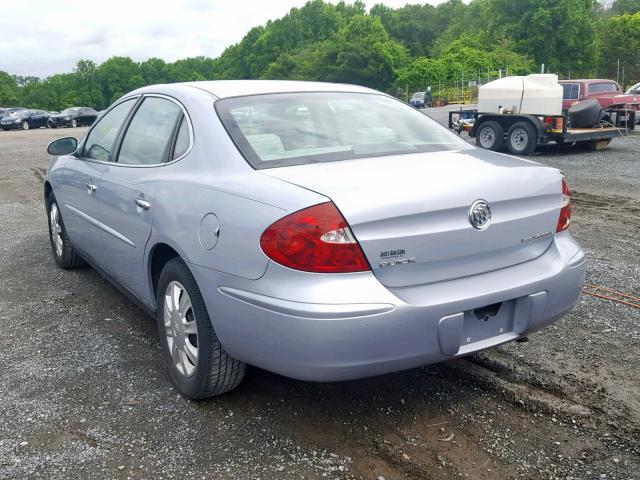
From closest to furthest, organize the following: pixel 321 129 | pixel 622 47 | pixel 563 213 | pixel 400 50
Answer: pixel 563 213 → pixel 321 129 → pixel 622 47 → pixel 400 50

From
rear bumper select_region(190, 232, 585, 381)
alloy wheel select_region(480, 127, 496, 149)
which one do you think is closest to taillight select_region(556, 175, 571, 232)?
rear bumper select_region(190, 232, 585, 381)

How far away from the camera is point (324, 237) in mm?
2498

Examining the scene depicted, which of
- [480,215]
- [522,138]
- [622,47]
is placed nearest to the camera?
[480,215]

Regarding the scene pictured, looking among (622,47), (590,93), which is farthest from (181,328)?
(622,47)

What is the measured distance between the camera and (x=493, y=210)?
110 inches

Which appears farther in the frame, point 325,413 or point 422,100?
point 422,100

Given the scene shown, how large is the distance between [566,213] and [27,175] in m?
13.1

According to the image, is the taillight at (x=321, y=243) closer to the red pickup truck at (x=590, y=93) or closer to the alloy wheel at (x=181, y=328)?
the alloy wheel at (x=181, y=328)

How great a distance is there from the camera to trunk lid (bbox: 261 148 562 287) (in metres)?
2.56

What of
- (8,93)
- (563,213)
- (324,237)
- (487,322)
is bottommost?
(487,322)

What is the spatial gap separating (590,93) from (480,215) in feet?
59.4

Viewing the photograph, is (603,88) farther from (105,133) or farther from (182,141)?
(182,141)

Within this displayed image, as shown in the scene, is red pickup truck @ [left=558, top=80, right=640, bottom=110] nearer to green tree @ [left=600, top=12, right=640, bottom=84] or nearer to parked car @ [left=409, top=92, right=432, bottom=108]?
parked car @ [left=409, top=92, right=432, bottom=108]

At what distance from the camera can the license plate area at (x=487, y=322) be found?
2.74 m
